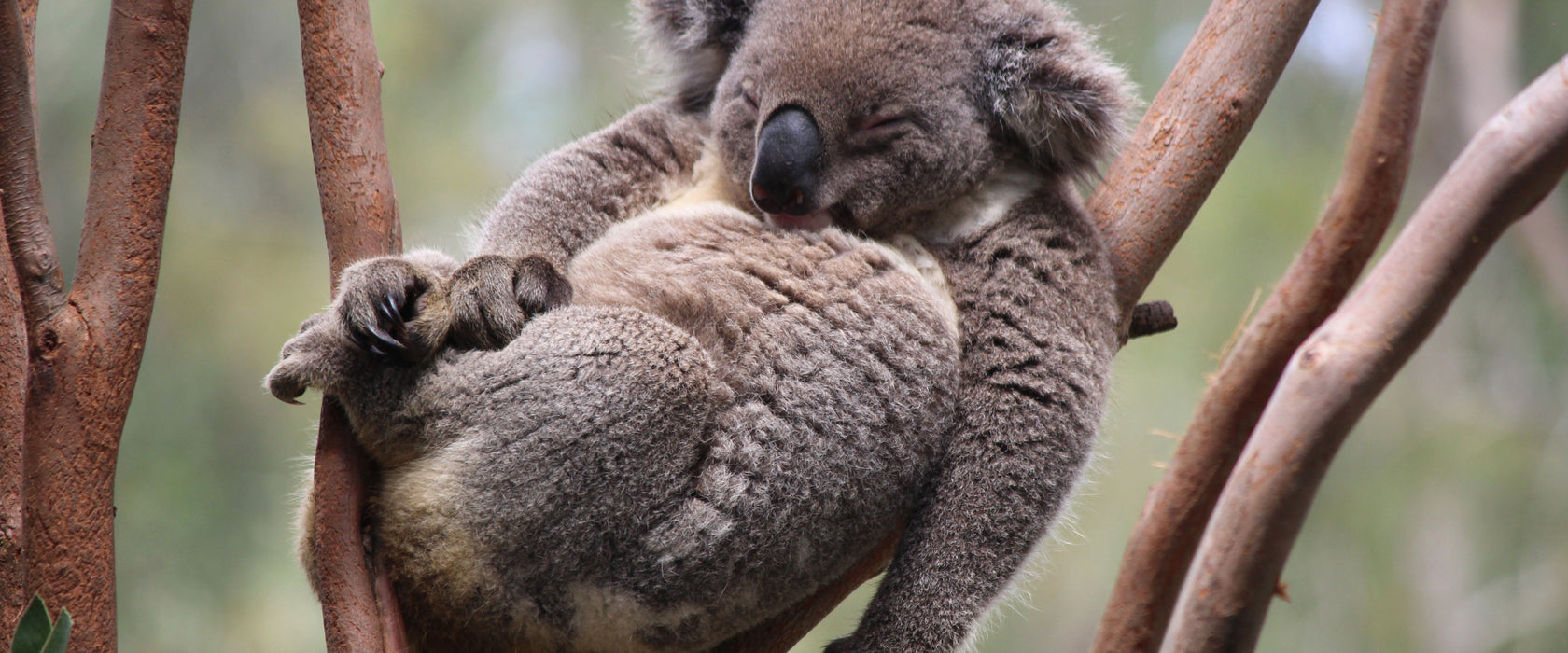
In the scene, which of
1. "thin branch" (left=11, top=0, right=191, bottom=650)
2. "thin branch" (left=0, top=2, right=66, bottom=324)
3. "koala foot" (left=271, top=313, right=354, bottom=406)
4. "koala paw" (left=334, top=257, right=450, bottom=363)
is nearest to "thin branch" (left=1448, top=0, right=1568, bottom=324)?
"koala paw" (left=334, top=257, right=450, bottom=363)

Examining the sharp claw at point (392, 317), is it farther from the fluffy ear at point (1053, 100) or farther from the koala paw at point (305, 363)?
the fluffy ear at point (1053, 100)

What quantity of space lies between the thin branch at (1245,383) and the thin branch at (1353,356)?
0.41ft

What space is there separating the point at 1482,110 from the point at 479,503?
573cm

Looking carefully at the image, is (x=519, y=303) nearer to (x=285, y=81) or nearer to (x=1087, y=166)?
(x=1087, y=166)

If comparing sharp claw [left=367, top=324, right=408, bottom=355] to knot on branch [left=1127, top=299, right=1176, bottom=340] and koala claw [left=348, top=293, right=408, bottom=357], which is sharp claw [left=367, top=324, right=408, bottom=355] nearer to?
koala claw [left=348, top=293, right=408, bottom=357]

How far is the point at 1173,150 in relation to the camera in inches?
86.4

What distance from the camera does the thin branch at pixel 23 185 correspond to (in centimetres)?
162

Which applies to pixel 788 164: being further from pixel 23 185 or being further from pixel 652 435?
pixel 23 185

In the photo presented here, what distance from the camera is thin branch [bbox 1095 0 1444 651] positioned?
1438 millimetres

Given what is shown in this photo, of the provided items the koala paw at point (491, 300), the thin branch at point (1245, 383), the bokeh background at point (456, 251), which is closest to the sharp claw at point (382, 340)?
the koala paw at point (491, 300)

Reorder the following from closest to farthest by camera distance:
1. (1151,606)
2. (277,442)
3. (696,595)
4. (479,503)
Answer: (1151,606), (479,503), (696,595), (277,442)

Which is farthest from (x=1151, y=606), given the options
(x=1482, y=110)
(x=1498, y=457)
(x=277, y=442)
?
(x=1498, y=457)

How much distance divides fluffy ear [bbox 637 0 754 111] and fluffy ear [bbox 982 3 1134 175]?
24.1 inches

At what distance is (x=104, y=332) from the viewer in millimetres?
1698
